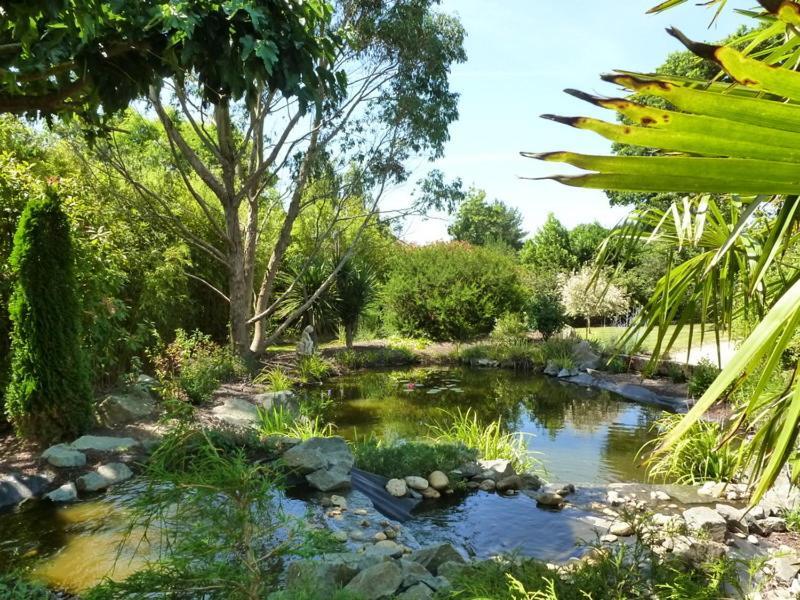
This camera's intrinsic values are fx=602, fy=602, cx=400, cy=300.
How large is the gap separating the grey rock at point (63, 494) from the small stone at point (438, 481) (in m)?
3.05

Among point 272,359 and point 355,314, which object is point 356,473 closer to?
point 272,359

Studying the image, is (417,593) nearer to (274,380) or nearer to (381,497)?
(381,497)

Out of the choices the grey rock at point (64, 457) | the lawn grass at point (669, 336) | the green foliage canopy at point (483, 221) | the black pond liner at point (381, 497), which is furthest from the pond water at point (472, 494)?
the green foliage canopy at point (483, 221)

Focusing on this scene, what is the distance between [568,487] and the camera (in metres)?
5.71

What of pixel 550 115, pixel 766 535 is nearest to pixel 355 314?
pixel 766 535

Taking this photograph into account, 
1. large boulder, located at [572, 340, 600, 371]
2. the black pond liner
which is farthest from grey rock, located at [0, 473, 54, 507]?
large boulder, located at [572, 340, 600, 371]

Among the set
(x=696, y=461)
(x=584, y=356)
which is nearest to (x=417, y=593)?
(x=696, y=461)

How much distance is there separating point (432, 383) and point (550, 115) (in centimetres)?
1166

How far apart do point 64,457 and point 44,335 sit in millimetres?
1246

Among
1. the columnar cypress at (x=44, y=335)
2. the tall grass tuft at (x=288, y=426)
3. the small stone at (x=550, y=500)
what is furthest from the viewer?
the tall grass tuft at (x=288, y=426)

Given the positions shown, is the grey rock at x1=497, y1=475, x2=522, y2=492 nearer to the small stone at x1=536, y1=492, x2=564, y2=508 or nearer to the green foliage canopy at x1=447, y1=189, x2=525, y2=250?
the small stone at x1=536, y1=492, x2=564, y2=508

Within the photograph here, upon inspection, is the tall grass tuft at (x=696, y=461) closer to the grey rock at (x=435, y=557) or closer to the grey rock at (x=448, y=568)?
the grey rock at (x=435, y=557)

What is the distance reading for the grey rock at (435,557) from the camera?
11.7 feet

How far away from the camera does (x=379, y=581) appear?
Result: 2963 mm
